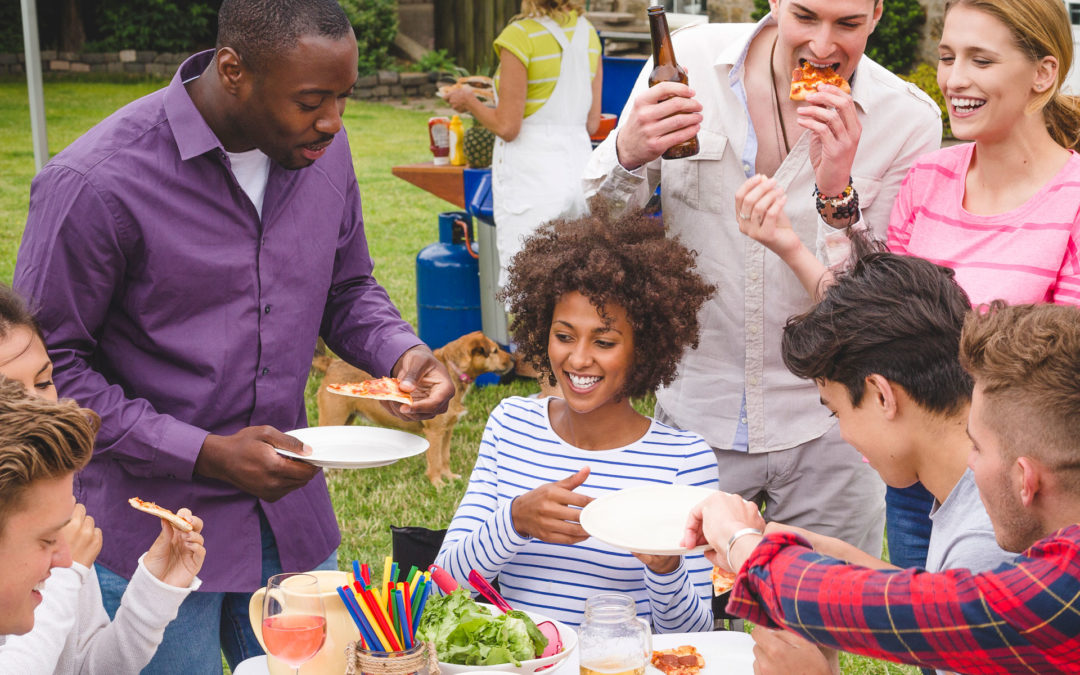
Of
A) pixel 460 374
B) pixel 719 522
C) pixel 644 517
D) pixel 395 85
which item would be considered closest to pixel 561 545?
pixel 644 517

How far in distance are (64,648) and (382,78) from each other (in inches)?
831

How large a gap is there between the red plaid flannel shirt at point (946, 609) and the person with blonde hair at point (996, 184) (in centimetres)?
113

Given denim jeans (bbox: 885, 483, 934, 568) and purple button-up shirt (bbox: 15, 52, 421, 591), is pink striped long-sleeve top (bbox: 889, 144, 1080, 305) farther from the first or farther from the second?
purple button-up shirt (bbox: 15, 52, 421, 591)

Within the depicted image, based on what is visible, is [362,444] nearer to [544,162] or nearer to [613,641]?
[613,641]

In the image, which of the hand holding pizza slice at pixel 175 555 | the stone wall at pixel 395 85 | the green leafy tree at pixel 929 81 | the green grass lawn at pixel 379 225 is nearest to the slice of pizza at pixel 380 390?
the hand holding pizza slice at pixel 175 555

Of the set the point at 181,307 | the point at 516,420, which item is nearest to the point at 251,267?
the point at 181,307

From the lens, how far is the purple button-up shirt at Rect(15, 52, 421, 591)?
2553 millimetres

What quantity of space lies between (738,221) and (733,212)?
0.46ft

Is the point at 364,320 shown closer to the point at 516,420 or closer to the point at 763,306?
the point at 516,420

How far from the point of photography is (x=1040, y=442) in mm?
1841

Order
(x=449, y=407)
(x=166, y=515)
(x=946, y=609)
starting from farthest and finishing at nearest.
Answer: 1. (x=449, y=407)
2. (x=166, y=515)
3. (x=946, y=609)

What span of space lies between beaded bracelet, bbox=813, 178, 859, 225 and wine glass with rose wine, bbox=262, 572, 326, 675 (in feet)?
5.64

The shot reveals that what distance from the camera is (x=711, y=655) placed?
249cm

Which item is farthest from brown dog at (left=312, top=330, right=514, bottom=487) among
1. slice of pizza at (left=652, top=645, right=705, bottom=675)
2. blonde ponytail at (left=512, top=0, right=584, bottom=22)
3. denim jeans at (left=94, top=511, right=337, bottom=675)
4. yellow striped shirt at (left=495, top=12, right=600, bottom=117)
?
slice of pizza at (left=652, top=645, right=705, bottom=675)
